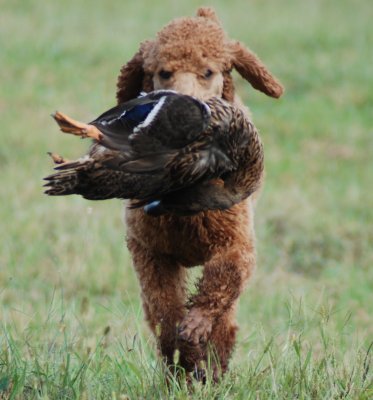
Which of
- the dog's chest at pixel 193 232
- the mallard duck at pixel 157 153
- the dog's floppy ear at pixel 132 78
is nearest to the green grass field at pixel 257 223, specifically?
the dog's chest at pixel 193 232

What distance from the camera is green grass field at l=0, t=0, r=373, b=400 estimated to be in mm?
4250

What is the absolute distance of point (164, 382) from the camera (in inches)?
162

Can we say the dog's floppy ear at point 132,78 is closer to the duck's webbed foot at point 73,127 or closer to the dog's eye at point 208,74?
the dog's eye at point 208,74

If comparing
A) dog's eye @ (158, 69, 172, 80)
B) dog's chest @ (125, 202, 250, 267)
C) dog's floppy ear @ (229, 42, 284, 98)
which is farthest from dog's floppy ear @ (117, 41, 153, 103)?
dog's chest @ (125, 202, 250, 267)

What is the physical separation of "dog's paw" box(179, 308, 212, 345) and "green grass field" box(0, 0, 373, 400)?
179 millimetres

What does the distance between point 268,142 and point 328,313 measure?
722cm

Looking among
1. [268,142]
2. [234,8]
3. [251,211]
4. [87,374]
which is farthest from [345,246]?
[234,8]

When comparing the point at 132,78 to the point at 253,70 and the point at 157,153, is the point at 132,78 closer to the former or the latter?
the point at 253,70

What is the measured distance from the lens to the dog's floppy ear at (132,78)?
15.9ft

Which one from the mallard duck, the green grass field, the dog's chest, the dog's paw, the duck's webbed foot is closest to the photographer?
the duck's webbed foot

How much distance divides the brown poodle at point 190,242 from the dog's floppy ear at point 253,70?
0.39ft

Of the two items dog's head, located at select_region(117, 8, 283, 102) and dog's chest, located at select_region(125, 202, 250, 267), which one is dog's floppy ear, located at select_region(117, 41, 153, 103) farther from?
dog's chest, located at select_region(125, 202, 250, 267)

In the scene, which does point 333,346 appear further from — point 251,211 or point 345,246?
point 345,246

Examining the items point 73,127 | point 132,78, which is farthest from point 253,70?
point 73,127
